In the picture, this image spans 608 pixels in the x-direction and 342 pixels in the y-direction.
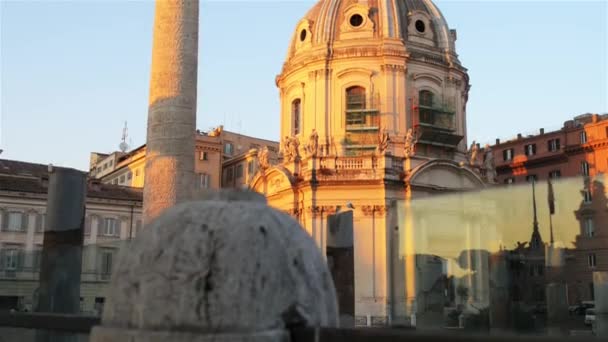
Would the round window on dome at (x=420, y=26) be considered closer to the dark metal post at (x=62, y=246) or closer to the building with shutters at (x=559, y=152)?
the building with shutters at (x=559, y=152)

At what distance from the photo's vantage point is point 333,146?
38.4m

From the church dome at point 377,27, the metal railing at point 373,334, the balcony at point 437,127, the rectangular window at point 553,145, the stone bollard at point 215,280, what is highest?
the church dome at point 377,27

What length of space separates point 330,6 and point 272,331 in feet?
126

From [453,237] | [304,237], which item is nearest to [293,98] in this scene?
[453,237]

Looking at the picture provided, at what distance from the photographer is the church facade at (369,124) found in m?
35.3

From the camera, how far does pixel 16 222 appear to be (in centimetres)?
4362

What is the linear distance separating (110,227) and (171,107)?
108ft

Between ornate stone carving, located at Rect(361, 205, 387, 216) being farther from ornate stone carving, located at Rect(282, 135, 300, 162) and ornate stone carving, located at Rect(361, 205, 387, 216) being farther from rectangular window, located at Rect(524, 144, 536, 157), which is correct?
rectangular window, located at Rect(524, 144, 536, 157)

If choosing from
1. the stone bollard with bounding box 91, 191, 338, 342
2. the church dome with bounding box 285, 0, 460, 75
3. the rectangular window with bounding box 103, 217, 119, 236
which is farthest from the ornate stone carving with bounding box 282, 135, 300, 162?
the stone bollard with bounding box 91, 191, 338, 342

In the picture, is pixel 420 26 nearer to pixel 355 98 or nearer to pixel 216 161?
pixel 355 98

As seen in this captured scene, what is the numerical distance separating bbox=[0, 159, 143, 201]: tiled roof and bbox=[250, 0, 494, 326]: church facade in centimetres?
1299

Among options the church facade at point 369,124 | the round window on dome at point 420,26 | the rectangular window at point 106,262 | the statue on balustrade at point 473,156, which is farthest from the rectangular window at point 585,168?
the rectangular window at point 106,262

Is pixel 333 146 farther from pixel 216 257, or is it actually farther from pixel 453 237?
pixel 216 257

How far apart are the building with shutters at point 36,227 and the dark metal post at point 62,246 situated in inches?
813
